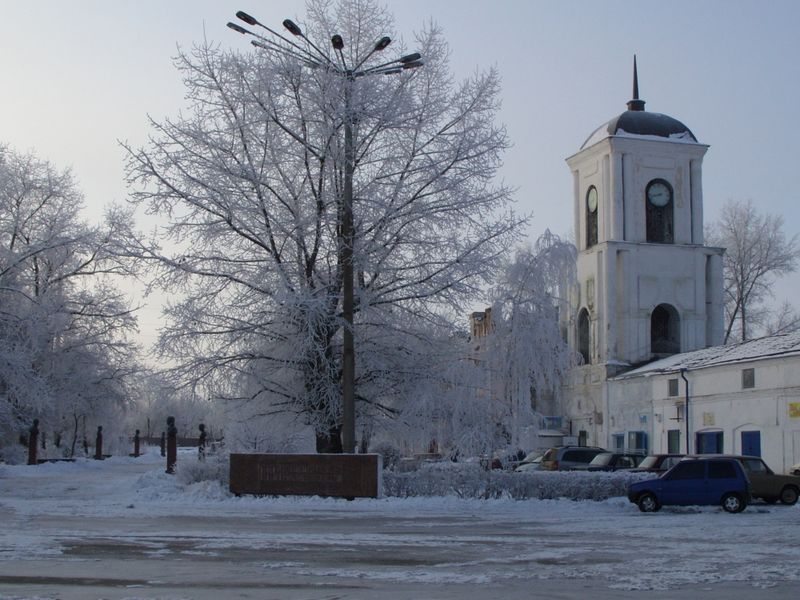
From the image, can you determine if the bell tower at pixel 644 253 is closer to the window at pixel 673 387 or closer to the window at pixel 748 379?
the window at pixel 673 387

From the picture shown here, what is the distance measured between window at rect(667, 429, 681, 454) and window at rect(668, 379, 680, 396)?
167cm

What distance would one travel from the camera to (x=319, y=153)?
2967cm

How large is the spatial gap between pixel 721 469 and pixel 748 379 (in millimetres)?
16672

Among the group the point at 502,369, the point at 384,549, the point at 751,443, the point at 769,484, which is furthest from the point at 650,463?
the point at 384,549

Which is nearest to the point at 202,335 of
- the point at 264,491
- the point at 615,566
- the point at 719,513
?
the point at 264,491

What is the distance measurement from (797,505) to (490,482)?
8534 millimetres

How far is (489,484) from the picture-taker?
2850cm

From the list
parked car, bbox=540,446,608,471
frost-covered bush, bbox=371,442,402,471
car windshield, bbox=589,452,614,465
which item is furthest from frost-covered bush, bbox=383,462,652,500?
parked car, bbox=540,446,608,471

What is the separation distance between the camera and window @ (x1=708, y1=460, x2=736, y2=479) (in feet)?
88.8

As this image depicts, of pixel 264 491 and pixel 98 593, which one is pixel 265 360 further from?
pixel 98 593

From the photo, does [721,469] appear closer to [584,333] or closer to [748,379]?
[748,379]

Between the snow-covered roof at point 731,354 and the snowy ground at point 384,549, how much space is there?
14.2 m

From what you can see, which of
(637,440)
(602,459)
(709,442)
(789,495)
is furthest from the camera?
(637,440)

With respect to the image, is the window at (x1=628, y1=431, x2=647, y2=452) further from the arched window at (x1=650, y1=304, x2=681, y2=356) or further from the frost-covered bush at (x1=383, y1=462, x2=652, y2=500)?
the frost-covered bush at (x1=383, y1=462, x2=652, y2=500)
